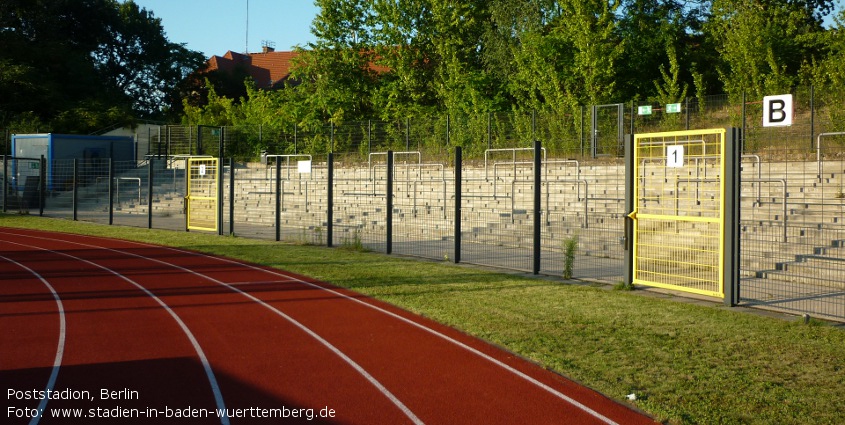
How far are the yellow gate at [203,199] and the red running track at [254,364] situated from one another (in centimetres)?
1112

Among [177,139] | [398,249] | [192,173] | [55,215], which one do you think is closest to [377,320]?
[398,249]

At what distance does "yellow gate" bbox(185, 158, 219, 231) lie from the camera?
23875 millimetres

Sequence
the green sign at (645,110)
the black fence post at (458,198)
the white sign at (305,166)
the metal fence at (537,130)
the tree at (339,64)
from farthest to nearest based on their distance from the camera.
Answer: the tree at (339,64)
the green sign at (645,110)
the metal fence at (537,130)
the white sign at (305,166)
the black fence post at (458,198)

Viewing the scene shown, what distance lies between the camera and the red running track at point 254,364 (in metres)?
6.26

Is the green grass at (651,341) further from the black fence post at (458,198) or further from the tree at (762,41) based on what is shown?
the tree at (762,41)

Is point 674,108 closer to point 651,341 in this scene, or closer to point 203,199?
point 203,199

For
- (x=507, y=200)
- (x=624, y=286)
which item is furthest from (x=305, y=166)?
(x=624, y=286)

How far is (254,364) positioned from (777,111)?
31.6ft

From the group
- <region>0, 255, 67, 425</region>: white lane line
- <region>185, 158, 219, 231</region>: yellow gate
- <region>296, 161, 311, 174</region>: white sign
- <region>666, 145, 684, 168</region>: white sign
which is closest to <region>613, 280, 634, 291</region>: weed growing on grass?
<region>666, 145, 684, 168</region>: white sign

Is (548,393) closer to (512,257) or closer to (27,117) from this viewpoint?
(512,257)

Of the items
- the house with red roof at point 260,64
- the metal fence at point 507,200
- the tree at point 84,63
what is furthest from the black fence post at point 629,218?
the house with red roof at point 260,64

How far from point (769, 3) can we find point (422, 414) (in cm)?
3392

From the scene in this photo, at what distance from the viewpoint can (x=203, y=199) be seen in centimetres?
2408

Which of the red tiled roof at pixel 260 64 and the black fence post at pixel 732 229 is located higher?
the red tiled roof at pixel 260 64
